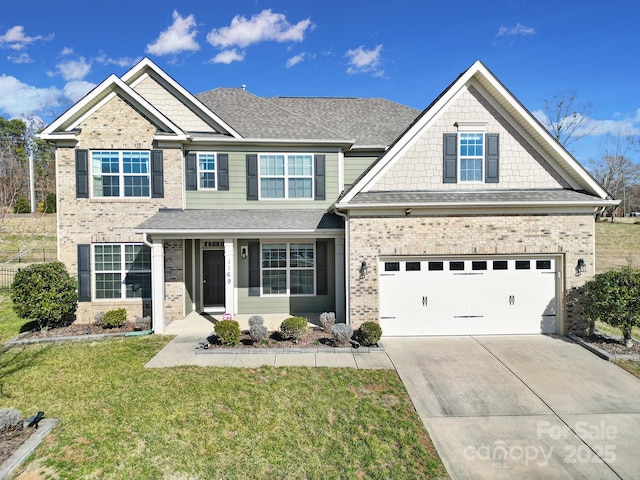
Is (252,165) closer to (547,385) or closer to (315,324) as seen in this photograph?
(315,324)

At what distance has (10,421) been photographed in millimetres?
5336

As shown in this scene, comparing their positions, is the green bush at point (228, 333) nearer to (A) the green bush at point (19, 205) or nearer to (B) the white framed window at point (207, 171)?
(B) the white framed window at point (207, 171)

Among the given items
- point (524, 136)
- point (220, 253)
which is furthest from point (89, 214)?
point (524, 136)

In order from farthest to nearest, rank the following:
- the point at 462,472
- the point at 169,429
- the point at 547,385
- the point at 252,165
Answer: the point at 252,165
the point at 547,385
the point at 169,429
the point at 462,472

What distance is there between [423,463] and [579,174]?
9.29 m

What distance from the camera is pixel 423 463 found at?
4934 millimetres

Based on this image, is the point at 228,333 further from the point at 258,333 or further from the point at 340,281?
the point at 340,281

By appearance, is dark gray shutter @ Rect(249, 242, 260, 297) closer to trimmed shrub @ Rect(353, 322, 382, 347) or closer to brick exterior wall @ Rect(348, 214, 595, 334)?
brick exterior wall @ Rect(348, 214, 595, 334)

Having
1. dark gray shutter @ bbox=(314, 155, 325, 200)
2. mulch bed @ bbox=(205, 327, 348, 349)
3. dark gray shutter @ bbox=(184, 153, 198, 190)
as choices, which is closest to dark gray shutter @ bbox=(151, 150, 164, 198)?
dark gray shutter @ bbox=(184, 153, 198, 190)

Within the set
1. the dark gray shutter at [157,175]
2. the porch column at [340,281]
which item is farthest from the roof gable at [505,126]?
the dark gray shutter at [157,175]

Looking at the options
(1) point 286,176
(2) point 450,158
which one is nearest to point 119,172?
(1) point 286,176

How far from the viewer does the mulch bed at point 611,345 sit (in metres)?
8.73

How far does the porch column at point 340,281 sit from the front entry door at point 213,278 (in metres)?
4.61

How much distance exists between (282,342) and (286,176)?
596 centimetres
